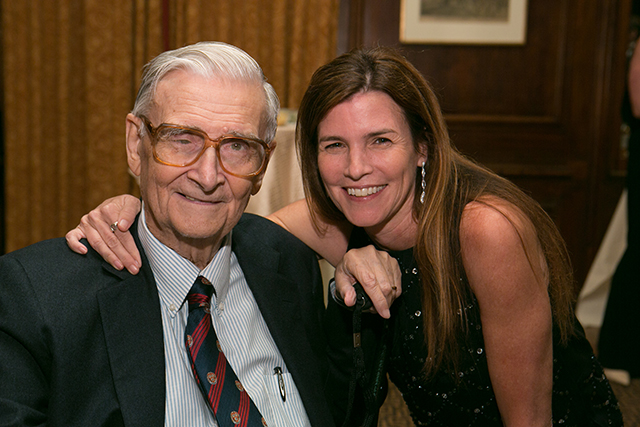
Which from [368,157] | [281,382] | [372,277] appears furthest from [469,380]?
[368,157]

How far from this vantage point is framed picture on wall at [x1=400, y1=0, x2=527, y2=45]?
157 inches

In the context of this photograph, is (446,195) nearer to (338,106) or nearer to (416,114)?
(416,114)

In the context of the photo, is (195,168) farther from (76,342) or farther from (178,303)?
(76,342)

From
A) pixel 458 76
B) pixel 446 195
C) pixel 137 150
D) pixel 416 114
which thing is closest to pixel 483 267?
pixel 446 195

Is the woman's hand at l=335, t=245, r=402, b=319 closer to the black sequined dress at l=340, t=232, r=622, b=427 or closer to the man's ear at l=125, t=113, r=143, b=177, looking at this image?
the black sequined dress at l=340, t=232, r=622, b=427

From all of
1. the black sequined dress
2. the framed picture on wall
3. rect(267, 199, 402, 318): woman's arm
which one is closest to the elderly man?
rect(267, 199, 402, 318): woman's arm

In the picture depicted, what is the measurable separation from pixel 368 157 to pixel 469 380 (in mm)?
672

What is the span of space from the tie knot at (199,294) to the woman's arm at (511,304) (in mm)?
659

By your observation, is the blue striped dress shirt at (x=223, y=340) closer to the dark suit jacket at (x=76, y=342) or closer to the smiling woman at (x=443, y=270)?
the dark suit jacket at (x=76, y=342)

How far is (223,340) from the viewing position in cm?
133

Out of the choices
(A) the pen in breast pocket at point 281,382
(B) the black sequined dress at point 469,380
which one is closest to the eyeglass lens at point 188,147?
(A) the pen in breast pocket at point 281,382

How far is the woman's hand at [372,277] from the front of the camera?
4.55ft

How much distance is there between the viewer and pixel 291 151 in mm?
2832

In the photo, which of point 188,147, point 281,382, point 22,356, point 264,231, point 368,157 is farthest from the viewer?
point 264,231
